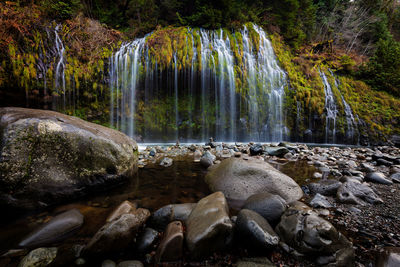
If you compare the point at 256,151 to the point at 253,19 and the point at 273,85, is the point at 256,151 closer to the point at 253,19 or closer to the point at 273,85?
the point at 273,85

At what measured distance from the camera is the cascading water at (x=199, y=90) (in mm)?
9375

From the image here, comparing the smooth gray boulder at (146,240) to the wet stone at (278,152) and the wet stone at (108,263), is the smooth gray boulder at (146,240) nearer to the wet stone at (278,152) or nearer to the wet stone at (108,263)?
the wet stone at (108,263)

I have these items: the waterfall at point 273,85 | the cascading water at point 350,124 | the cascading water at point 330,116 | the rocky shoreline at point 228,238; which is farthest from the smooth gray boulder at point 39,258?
the cascading water at point 350,124

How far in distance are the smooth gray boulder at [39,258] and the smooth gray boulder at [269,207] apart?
2046mm

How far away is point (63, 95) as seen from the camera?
799 cm

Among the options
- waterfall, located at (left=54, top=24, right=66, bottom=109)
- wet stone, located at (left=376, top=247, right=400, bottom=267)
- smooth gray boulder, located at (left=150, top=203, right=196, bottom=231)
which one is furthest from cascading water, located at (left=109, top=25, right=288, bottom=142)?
wet stone, located at (left=376, top=247, right=400, bottom=267)

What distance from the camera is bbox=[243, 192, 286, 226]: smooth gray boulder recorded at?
1.91 meters

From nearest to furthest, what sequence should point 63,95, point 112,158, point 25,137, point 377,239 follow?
1. point 377,239
2. point 25,137
3. point 112,158
4. point 63,95

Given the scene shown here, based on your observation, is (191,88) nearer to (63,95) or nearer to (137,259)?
(63,95)

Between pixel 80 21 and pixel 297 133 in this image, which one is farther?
pixel 297 133

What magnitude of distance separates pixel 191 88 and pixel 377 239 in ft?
31.6

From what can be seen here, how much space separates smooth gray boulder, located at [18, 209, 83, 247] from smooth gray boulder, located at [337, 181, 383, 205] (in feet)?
12.0

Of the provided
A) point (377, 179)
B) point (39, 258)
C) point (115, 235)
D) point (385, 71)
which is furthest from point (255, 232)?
point (385, 71)

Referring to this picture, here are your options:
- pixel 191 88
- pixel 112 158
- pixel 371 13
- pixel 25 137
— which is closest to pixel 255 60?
pixel 191 88
